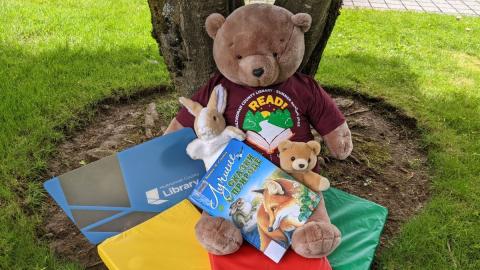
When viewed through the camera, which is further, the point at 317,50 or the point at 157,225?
the point at 317,50

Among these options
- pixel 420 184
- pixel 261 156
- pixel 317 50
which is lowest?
pixel 420 184

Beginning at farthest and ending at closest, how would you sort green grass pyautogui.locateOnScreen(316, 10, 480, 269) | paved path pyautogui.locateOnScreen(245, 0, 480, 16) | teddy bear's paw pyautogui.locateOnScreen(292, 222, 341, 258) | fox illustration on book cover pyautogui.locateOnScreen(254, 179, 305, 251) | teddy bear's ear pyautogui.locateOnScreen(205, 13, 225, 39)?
paved path pyautogui.locateOnScreen(245, 0, 480, 16) → green grass pyautogui.locateOnScreen(316, 10, 480, 269) → teddy bear's ear pyautogui.locateOnScreen(205, 13, 225, 39) → fox illustration on book cover pyautogui.locateOnScreen(254, 179, 305, 251) → teddy bear's paw pyautogui.locateOnScreen(292, 222, 341, 258)

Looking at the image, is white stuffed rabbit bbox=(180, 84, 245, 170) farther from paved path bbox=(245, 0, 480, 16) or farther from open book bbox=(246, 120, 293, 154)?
paved path bbox=(245, 0, 480, 16)

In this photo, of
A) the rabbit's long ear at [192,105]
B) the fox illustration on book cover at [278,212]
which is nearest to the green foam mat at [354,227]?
the fox illustration on book cover at [278,212]

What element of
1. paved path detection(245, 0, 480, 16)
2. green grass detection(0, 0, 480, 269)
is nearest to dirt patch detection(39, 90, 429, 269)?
green grass detection(0, 0, 480, 269)

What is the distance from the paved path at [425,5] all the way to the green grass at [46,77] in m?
2.20

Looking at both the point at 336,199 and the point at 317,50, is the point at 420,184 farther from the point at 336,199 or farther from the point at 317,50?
the point at 317,50

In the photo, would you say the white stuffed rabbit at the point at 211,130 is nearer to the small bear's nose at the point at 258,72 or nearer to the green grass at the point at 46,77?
the small bear's nose at the point at 258,72

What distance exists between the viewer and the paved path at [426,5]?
6328mm

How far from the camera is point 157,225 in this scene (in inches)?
87.8

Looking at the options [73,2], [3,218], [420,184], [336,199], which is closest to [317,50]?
[336,199]

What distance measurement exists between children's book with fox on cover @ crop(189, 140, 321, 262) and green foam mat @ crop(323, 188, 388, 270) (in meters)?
0.31

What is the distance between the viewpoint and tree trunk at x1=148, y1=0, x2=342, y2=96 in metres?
2.37

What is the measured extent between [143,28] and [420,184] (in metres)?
3.18
